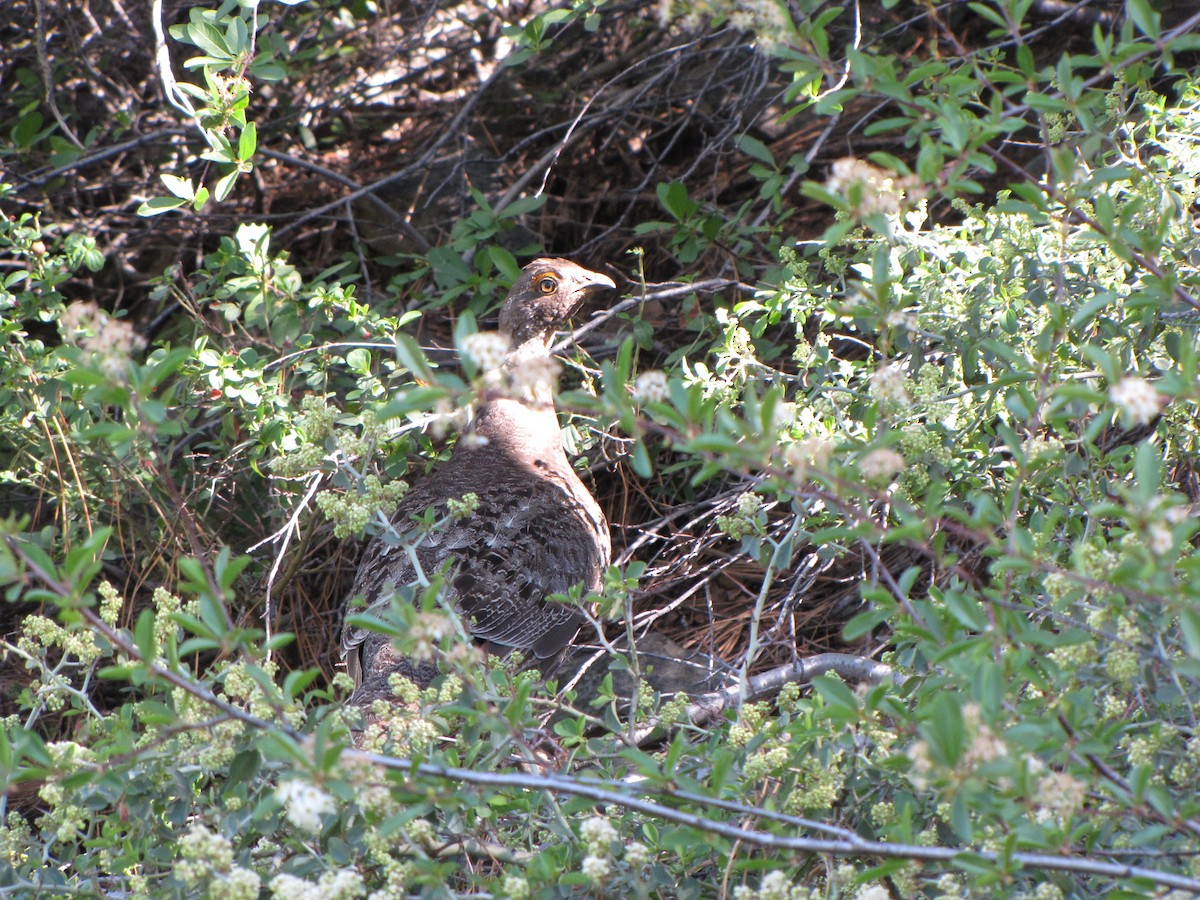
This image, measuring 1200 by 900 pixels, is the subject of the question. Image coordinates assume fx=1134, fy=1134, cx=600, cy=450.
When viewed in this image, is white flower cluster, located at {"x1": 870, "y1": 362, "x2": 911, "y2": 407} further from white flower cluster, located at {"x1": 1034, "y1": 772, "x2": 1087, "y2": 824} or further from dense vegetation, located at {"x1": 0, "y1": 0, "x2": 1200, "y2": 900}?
white flower cluster, located at {"x1": 1034, "y1": 772, "x2": 1087, "y2": 824}

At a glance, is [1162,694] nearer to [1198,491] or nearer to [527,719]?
[527,719]

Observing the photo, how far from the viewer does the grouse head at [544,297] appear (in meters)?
4.81

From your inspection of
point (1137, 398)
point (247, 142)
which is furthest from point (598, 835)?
point (247, 142)

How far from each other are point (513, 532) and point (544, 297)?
112 cm

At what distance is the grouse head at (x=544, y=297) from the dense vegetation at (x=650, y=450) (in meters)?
0.22

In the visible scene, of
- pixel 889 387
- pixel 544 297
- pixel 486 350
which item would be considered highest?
pixel 486 350

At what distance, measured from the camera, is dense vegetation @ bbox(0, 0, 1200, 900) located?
5.96 ft

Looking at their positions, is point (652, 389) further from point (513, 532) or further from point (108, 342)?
point (513, 532)

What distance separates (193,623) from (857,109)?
189 inches

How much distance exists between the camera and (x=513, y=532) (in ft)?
14.0

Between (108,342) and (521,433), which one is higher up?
(108,342)

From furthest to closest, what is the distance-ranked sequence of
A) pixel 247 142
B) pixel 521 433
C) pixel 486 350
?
pixel 521 433 < pixel 247 142 < pixel 486 350

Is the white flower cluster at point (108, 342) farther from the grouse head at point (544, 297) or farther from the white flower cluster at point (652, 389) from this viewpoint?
the grouse head at point (544, 297)

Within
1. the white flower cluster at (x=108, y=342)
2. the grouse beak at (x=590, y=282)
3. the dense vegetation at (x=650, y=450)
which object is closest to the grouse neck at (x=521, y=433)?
the dense vegetation at (x=650, y=450)
